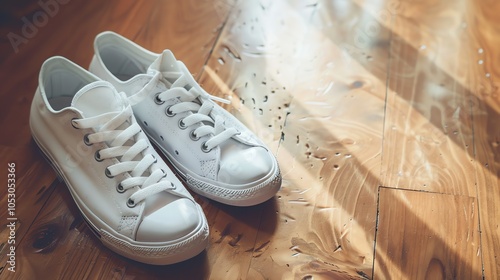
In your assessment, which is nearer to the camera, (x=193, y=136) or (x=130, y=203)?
(x=130, y=203)

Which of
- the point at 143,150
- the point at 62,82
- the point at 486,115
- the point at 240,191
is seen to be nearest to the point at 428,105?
the point at 486,115

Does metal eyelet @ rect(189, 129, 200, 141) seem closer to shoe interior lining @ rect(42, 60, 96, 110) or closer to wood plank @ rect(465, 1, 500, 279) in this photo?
shoe interior lining @ rect(42, 60, 96, 110)

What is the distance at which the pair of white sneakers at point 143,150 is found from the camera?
33.4 inches

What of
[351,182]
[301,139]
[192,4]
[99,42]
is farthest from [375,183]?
[192,4]

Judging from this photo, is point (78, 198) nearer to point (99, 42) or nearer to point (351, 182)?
point (99, 42)

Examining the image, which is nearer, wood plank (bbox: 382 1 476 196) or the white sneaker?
the white sneaker

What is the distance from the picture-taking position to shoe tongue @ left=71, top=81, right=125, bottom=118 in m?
0.91

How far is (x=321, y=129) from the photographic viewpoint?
1.12 meters

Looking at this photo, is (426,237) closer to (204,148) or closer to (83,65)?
(204,148)

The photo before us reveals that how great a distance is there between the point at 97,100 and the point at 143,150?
0.11 metres

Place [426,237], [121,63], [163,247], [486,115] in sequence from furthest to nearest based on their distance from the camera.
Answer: [486,115], [121,63], [426,237], [163,247]

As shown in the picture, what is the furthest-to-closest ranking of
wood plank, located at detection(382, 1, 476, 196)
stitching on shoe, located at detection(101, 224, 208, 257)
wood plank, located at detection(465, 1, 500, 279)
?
1. wood plank, located at detection(382, 1, 476, 196)
2. wood plank, located at detection(465, 1, 500, 279)
3. stitching on shoe, located at detection(101, 224, 208, 257)

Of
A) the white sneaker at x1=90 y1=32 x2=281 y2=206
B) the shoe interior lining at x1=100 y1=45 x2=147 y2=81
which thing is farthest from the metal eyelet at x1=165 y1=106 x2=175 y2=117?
the shoe interior lining at x1=100 y1=45 x2=147 y2=81

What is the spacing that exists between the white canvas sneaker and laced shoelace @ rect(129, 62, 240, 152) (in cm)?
7
